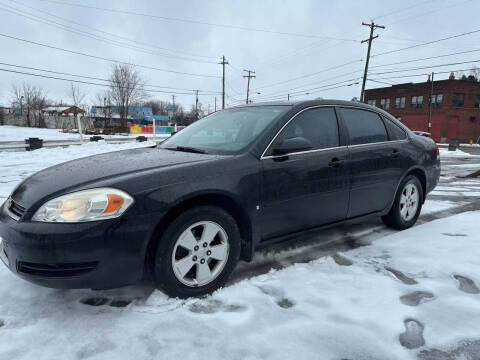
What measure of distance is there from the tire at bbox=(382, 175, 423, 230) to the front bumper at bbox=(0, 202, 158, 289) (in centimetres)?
308

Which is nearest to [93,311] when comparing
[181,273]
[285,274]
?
[181,273]

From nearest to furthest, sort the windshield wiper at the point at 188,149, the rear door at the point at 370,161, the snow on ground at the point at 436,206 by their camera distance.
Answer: the windshield wiper at the point at 188,149
the rear door at the point at 370,161
the snow on ground at the point at 436,206

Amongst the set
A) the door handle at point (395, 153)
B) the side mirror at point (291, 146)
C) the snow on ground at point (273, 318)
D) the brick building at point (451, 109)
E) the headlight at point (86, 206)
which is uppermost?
the brick building at point (451, 109)

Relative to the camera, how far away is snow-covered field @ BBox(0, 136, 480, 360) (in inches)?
77.0

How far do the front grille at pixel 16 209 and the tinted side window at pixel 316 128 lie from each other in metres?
2.04

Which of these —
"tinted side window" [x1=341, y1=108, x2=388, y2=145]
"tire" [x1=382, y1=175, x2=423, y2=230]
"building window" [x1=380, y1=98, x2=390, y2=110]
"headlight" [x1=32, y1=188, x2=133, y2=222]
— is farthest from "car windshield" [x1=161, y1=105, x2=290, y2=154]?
"building window" [x1=380, y1=98, x2=390, y2=110]

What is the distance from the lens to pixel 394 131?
4082mm

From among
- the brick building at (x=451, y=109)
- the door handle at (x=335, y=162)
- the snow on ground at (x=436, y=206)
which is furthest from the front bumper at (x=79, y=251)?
the brick building at (x=451, y=109)

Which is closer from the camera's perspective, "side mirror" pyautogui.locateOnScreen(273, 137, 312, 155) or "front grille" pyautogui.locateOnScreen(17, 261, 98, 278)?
"front grille" pyautogui.locateOnScreen(17, 261, 98, 278)

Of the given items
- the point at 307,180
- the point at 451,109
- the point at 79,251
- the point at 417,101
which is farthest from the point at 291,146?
the point at 417,101

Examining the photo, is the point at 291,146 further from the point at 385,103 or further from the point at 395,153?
the point at 385,103

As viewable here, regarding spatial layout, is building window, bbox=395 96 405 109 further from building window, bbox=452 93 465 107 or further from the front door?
the front door

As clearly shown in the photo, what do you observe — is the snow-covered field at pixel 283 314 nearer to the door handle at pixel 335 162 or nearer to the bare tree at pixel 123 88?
the door handle at pixel 335 162

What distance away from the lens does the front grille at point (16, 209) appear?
223cm
